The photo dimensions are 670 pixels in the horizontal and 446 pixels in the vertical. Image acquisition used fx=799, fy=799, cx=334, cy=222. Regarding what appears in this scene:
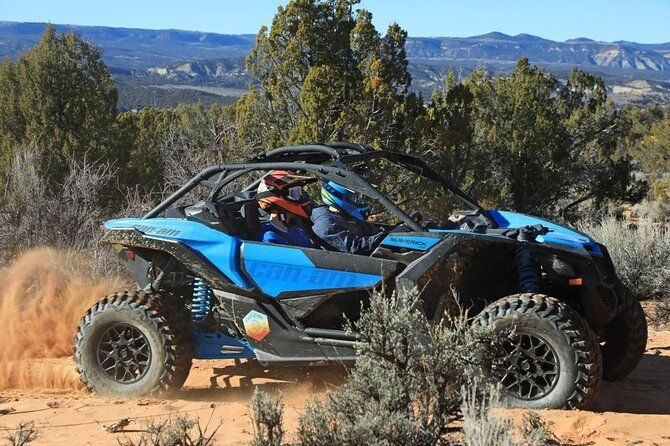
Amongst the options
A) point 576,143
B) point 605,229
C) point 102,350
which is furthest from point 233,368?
point 576,143

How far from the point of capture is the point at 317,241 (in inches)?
248

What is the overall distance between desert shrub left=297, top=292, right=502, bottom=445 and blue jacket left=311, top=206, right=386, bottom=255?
1559 mm

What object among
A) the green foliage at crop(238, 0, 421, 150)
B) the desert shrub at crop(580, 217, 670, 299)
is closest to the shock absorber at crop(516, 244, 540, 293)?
the desert shrub at crop(580, 217, 670, 299)

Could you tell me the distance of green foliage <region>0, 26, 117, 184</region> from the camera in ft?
56.6

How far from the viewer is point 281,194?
6.21 metres

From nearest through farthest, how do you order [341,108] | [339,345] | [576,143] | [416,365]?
[416,365], [339,345], [341,108], [576,143]

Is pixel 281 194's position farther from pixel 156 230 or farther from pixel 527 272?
pixel 527 272

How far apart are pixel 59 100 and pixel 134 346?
13.3 metres

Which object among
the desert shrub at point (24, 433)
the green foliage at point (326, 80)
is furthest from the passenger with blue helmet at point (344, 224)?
the green foliage at point (326, 80)

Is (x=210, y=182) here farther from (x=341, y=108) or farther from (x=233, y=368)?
(x=341, y=108)

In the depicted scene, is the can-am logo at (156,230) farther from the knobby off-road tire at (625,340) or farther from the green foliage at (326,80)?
the green foliage at (326,80)

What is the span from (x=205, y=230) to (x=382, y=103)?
333 inches

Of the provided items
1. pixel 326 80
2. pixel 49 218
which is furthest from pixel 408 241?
pixel 326 80

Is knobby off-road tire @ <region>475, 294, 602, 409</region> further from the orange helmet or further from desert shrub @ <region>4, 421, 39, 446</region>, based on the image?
desert shrub @ <region>4, 421, 39, 446</region>
